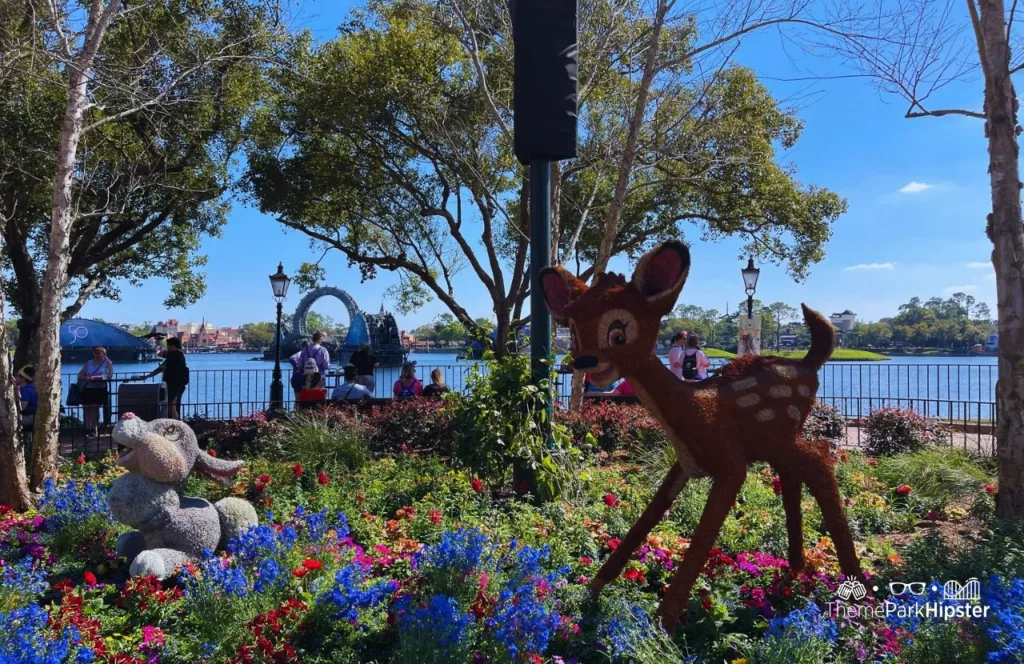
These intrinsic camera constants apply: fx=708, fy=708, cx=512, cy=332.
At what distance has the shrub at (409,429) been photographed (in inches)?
314

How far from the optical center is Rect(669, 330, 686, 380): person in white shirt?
1202 centimetres

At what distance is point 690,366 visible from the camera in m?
12.1

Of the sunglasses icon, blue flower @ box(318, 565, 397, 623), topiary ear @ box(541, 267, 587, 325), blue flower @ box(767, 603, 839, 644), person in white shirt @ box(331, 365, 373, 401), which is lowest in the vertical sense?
the sunglasses icon

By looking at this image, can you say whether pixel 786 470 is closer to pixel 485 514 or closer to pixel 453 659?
pixel 453 659

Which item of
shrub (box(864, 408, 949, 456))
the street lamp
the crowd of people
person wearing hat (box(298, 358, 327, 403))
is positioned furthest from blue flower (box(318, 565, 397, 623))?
the street lamp

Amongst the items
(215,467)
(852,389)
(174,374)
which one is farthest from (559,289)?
(852,389)

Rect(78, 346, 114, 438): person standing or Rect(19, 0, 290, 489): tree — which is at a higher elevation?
Rect(19, 0, 290, 489): tree

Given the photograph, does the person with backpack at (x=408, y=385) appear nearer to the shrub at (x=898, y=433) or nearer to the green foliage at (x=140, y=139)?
the green foliage at (x=140, y=139)

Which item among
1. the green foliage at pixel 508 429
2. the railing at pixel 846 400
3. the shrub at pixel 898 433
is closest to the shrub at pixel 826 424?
the railing at pixel 846 400

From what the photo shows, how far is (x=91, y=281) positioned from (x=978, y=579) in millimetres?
16404

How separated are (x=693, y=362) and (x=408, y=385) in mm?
4873

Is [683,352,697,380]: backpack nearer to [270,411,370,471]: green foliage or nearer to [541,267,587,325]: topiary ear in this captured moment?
[270,411,370,471]: green foliage

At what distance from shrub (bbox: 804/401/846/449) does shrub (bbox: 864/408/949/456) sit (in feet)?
1.61

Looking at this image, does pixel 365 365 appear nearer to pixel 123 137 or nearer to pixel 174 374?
pixel 174 374
